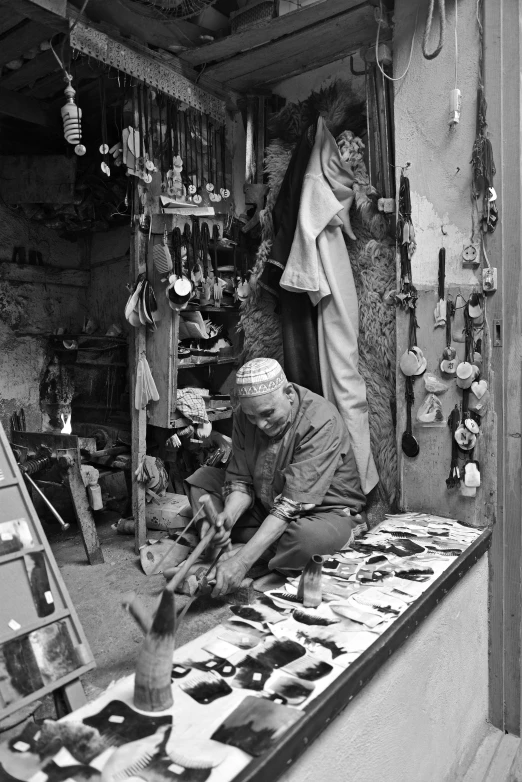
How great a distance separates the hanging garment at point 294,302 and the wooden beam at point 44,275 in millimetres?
2650

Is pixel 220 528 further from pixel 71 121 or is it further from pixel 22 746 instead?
pixel 71 121

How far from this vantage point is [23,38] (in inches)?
132

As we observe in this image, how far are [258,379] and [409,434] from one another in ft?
2.77

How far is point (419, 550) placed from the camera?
8.14ft

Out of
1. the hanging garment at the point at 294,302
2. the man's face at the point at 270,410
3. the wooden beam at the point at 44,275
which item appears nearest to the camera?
the man's face at the point at 270,410

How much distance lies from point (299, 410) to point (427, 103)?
155 centimetres

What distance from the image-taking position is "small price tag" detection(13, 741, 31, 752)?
1.25m

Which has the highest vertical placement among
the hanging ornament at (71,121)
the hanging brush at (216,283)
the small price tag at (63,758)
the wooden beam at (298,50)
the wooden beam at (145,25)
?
the wooden beam at (145,25)

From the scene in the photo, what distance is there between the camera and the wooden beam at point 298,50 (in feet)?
10.1

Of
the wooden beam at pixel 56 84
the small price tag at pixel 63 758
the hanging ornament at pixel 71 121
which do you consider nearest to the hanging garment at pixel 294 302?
the hanging ornament at pixel 71 121

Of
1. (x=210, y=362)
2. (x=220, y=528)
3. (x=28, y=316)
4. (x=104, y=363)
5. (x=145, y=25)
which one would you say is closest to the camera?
(x=220, y=528)

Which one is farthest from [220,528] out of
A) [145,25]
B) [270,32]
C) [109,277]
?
[109,277]

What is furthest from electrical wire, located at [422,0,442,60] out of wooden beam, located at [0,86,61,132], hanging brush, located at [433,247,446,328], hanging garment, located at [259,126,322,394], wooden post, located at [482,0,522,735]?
wooden beam, located at [0,86,61,132]

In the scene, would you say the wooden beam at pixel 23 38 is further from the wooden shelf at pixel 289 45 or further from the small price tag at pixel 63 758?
the small price tag at pixel 63 758
